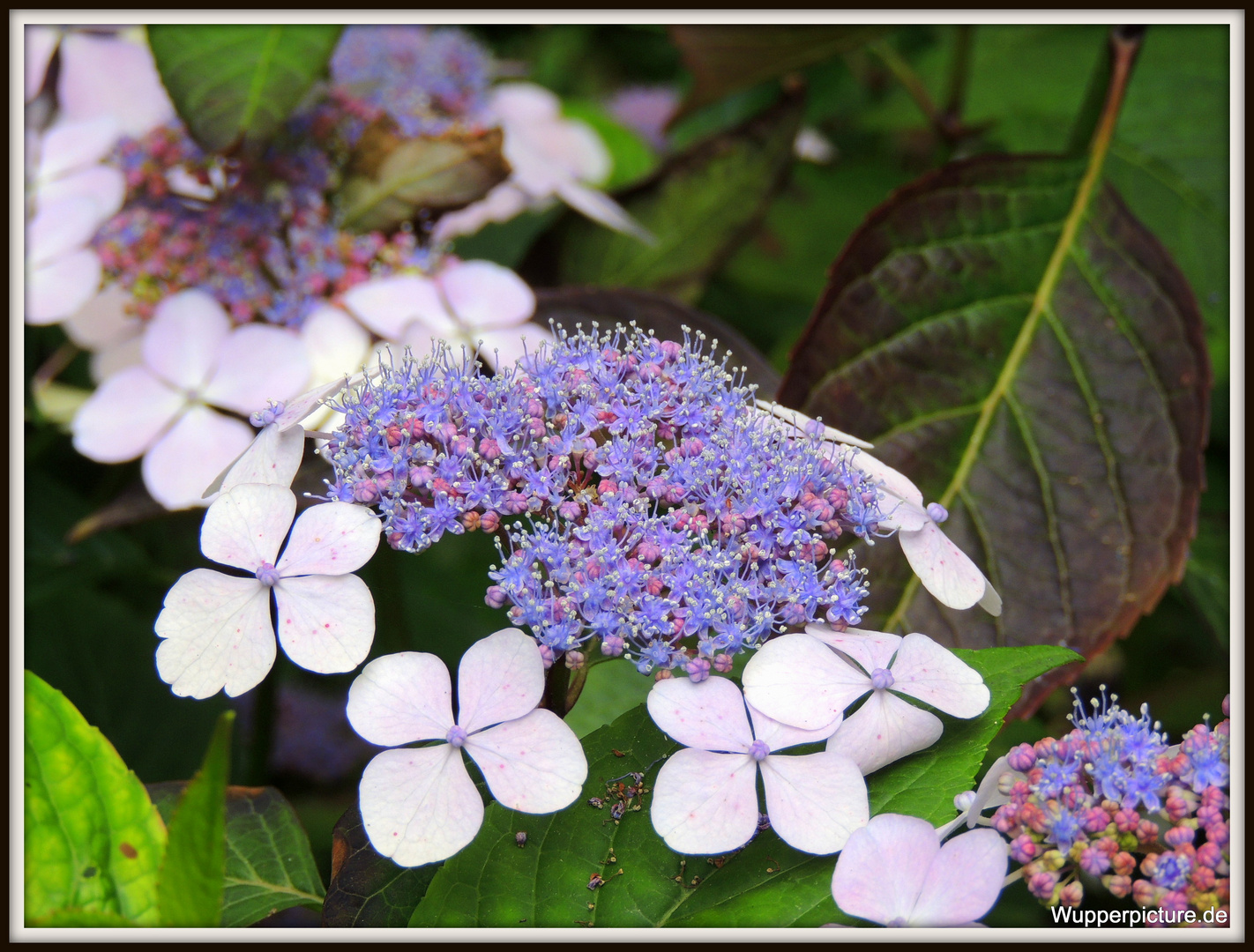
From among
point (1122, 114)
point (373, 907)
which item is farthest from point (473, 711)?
point (1122, 114)

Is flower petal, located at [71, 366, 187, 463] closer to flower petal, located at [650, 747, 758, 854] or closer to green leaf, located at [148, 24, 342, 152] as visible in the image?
green leaf, located at [148, 24, 342, 152]

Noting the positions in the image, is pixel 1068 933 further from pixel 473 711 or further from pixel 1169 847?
pixel 473 711

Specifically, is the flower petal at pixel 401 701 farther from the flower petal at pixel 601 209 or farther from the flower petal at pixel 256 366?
the flower petal at pixel 601 209

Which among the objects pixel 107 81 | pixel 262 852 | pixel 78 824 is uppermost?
pixel 107 81

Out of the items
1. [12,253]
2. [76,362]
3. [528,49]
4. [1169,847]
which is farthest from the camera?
[528,49]

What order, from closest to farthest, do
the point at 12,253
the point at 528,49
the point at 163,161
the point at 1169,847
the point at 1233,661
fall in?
1. the point at 1169,847
2. the point at 1233,661
3. the point at 12,253
4. the point at 163,161
5. the point at 528,49

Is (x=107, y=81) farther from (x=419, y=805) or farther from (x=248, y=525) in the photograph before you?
(x=419, y=805)

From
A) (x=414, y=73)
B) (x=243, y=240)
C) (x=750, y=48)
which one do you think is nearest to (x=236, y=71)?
(x=243, y=240)

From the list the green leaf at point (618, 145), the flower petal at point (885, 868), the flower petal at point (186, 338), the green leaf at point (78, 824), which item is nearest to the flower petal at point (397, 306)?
the flower petal at point (186, 338)
